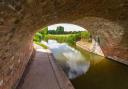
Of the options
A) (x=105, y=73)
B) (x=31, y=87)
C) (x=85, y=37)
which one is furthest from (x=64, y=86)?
(x=85, y=37)

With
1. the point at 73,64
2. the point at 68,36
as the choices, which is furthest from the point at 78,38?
the point at 73,64

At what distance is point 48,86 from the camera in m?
5.58

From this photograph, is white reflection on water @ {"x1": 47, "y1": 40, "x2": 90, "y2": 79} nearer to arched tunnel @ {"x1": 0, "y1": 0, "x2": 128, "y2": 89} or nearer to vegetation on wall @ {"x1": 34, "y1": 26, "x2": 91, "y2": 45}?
arched tunnel @ {"x1": 0, "y1": 0, "x2": 128, "y2": 89}

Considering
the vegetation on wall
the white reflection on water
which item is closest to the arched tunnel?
the white reflection on water

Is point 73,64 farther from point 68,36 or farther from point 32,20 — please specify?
point 68,36

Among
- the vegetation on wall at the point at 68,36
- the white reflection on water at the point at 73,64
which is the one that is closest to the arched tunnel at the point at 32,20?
the white reflection on water at the point at 73,64

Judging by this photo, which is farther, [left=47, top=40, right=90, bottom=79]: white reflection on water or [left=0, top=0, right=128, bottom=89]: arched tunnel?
[left=47, top=40, right=90, bottom=79]: white reflection on water

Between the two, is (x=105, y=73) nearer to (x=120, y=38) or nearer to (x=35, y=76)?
(x=120, y=38)

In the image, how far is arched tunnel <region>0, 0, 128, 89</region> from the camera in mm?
2975

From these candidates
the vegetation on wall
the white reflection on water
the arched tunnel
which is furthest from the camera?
the vegetation on wall

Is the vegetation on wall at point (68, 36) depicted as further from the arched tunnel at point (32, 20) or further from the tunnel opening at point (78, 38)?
the arched tunnel at point (32, 20)

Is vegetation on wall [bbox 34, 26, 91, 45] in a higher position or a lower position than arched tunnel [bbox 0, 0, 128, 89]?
lower

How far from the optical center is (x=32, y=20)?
4.41 meters

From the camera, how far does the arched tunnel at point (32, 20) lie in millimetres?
2975
